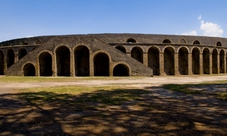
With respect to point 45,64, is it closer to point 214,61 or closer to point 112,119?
point 112,119

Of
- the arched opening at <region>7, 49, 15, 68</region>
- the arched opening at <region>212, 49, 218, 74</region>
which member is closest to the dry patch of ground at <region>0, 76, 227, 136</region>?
the arched opening at <region>212, 49, 218, 74</region>

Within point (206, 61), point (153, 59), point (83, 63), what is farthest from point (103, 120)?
point (206, 61)

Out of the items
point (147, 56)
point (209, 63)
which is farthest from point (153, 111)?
point (209, 63)

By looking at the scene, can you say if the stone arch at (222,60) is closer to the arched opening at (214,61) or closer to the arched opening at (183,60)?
the arched opening at (214,61)

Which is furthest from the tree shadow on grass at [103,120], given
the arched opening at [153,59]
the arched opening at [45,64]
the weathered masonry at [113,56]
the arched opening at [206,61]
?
the arched opening at [206,61]

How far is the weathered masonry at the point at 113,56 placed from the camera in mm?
22141

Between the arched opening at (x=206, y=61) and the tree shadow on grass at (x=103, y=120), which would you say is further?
the arched opening at (x=206, y=61)

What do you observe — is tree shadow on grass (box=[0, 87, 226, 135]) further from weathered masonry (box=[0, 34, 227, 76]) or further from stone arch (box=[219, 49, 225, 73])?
stone arch (box=[219, 49, 225, 73])

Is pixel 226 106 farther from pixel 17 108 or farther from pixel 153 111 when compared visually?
pixel 17 108

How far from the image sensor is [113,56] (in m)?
21.7

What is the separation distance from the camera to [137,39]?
28.6m

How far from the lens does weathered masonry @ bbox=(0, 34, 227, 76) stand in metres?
22.1

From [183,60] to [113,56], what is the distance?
41.1ft

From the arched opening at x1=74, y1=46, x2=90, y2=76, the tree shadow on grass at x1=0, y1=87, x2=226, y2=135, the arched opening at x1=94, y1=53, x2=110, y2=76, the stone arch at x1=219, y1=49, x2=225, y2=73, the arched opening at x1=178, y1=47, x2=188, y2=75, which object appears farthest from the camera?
the stone arch at x1=219, y1=49, x2=225, y2=73
